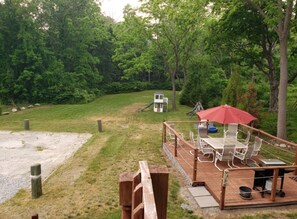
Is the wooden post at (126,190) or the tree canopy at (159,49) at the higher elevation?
the tree canopy at (159,49)

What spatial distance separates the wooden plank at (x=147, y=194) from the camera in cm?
132

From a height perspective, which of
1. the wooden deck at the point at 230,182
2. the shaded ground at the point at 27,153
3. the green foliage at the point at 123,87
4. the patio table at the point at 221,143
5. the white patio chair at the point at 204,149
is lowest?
the shaded ground at the point at 27,153

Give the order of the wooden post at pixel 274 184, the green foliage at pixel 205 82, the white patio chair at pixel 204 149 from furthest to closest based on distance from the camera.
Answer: the green foliage at pixel 205 82, the white patio chair at pixel 204 149, the wooden post at pixel 274 184

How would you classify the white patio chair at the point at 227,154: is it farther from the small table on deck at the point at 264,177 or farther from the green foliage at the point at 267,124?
the green foliage at the point at 267,124

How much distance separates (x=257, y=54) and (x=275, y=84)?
2.00 m

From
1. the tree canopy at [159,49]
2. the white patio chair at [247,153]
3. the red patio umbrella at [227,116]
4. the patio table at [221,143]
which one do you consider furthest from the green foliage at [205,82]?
the white patio chair at [247,153]

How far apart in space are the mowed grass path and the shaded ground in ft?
1.32

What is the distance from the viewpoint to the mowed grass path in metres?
5.32

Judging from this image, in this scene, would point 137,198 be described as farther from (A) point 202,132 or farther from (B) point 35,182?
(A) point 202,132

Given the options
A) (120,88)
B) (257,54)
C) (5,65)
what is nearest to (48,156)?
(257,54)

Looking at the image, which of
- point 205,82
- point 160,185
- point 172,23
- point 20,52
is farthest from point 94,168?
point 20,52

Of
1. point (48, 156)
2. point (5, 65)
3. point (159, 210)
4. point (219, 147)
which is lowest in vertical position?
point (48, 156)

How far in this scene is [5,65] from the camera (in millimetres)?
22500

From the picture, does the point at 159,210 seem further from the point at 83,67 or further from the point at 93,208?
the point at 83,67
